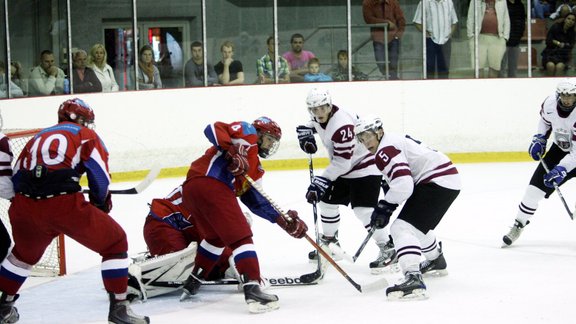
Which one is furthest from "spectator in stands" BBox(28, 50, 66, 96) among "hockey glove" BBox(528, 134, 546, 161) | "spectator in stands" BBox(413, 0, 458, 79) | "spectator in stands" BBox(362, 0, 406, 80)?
"hockey glove" BBox(528, 134, 546, 161)

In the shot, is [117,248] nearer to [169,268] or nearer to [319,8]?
[169,268]

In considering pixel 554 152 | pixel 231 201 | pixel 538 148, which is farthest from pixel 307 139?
pixel 554 152

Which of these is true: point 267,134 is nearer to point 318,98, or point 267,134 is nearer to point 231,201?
point 231,201

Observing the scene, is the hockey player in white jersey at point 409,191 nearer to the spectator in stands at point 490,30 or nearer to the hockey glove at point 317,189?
the hockey glove at point 317,189

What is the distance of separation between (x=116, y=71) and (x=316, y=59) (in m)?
2.07

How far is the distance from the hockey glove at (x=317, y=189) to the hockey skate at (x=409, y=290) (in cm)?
87

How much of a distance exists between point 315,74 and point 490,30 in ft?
6.28

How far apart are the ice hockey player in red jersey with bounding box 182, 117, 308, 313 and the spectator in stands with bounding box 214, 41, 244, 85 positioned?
5280mm

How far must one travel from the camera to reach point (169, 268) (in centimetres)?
496

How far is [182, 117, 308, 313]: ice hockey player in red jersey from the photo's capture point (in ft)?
15.2

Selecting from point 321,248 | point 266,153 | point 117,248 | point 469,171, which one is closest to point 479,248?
point 321,248

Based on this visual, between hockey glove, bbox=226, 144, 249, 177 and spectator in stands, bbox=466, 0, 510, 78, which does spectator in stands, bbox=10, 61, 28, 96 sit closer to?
spectator in stands, bbox=466, 0, 510, 78

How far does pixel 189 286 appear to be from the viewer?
16.2ft

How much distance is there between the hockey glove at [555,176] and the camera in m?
6.02
